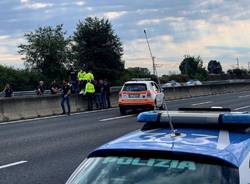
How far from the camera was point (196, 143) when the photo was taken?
363 cm

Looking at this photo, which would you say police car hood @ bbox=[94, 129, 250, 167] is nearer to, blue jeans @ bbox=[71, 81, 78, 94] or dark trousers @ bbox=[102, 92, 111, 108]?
dark trousers @ bbox=[102, 92, 111, 108]

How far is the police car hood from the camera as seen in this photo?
347 cm

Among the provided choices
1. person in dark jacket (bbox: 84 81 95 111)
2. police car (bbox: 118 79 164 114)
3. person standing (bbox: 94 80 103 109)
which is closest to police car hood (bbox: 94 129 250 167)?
police car (bbox: 118 79 164 114)

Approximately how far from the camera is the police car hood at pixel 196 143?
11.4ft

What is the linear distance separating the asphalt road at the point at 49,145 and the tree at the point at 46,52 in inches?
2641

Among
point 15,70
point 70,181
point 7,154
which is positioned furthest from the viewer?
point 15,70

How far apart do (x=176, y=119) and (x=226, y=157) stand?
2.99 ft

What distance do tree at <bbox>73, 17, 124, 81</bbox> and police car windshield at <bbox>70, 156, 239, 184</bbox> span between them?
3228 inches

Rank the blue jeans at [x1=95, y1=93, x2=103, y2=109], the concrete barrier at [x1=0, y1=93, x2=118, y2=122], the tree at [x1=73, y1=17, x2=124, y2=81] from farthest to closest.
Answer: the tree at [x1=73, y1=17, x2=124, y2=81] < the blue jeans at [x1=95, y1=93, x2=103, y2=109] < the concrete barrier at [x1=0, y1=93, x2=118, y2=122]

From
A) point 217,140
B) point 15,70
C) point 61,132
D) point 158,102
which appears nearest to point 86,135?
point 61,132

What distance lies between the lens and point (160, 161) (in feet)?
11.4

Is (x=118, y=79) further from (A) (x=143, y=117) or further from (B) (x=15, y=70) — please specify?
(A) (x=143, y=117)

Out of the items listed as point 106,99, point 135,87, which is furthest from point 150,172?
point 106,99

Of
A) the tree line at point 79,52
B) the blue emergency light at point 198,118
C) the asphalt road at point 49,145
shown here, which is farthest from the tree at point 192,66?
the blue emergency light at point 198,118
